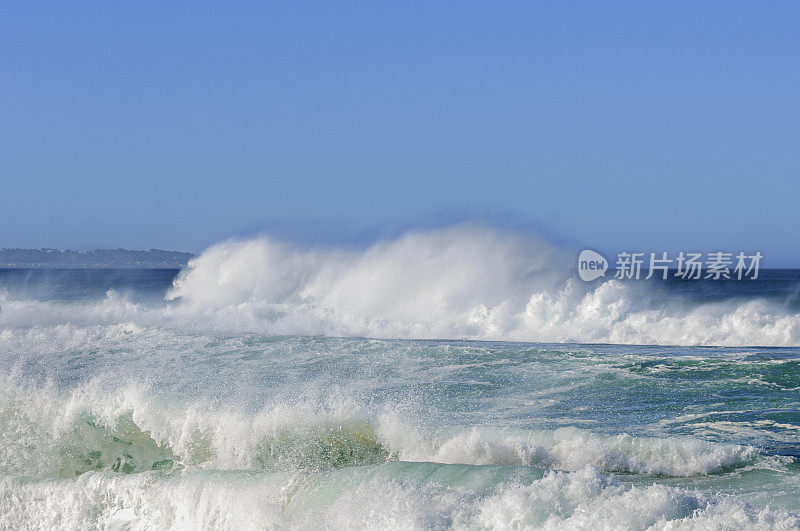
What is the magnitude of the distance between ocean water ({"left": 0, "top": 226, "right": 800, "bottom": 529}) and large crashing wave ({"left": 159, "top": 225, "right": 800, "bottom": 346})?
664 mm

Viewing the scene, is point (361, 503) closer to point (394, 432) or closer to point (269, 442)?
point (394, 432)

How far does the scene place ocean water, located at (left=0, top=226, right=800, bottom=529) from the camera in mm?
5309

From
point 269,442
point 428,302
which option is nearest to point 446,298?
point 428,302

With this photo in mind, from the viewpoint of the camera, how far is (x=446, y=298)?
2481 centimetres

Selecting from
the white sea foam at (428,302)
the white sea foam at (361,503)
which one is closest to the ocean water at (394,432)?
the white sea foam at (361,503)

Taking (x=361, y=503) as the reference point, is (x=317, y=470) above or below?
below

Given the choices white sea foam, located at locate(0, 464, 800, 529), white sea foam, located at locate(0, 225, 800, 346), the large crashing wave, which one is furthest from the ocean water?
white sea foam, located at locate(0, 225, 800, 346)

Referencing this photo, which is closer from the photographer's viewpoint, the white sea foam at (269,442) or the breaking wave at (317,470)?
the breaking wave at (317,470)

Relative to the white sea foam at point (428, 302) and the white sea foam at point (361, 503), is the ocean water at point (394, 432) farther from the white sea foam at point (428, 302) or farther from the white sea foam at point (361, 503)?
the white sea foam at point (428, 302)

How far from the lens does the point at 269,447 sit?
7.70 metres

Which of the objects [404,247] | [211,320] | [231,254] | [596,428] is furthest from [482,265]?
[596,428]

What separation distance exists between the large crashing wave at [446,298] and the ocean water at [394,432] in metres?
0.66

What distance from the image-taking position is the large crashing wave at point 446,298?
19797mm

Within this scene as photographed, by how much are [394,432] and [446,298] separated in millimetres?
17205
